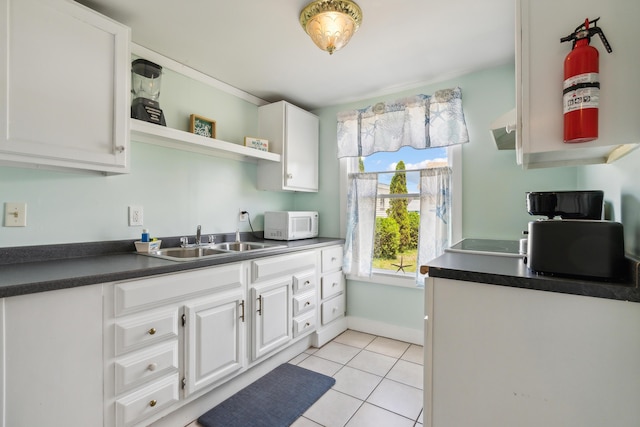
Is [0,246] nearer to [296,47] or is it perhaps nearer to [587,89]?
[296,47]

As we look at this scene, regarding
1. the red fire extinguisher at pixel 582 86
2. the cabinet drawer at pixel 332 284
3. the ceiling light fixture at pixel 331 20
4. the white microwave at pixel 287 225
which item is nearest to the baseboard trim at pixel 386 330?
the cabinet drawer at pixel 332 284

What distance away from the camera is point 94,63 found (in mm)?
1499

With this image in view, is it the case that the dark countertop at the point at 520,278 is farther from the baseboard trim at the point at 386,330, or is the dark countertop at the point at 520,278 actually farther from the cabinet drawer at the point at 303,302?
the baseboard trim at the point at 386,330

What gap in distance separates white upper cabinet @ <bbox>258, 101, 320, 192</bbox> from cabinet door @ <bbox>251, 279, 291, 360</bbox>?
1023mm

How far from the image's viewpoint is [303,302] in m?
2.38

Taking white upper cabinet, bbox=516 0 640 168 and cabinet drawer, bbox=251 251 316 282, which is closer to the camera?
white upper cabinet, bbox=516 0 640 168

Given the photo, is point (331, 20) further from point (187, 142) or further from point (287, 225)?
point (287, 225)

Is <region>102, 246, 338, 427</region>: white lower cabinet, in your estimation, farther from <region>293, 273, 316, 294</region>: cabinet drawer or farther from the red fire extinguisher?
the red fire extinguisher

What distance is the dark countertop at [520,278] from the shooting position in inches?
34.3

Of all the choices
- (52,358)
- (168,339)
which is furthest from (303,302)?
(52,358)

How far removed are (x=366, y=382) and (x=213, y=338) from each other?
1.09 metres

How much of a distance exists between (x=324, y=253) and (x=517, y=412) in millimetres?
1801

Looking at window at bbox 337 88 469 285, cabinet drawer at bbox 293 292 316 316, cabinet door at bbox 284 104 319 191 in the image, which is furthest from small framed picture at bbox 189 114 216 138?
cabinet drawer at bbox 293 292 316 316

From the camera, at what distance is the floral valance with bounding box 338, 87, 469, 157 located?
2.37m
